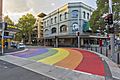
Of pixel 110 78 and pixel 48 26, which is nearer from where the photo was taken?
pixel 110 78

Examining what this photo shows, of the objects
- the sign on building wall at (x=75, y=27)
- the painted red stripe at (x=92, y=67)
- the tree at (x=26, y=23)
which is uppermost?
the tree at (x=26, y=23)

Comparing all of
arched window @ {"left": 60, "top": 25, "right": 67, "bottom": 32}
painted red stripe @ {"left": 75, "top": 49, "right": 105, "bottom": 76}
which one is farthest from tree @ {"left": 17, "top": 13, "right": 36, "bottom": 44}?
painted red stripe @ {"left": 75, "top": 49, "right": 105, "bottom": 76}

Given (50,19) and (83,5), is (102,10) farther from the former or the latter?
(50,19)

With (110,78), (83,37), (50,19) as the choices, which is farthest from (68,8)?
(110,78)

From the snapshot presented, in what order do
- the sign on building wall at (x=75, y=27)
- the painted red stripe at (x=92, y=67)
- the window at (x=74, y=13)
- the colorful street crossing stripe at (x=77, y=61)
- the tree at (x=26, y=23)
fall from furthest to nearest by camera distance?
1. the tree at (x=26, y=23)
2. the window at (x=74, y=13)
3. the sign on building wall at (x=75, y=27)
4. the colorful street crossing stripe at (x=77, y=61)
5. the painted red stripe at (x=92, y=67)

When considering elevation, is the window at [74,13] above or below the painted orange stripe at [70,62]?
above

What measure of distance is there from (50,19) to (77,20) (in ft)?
51.6

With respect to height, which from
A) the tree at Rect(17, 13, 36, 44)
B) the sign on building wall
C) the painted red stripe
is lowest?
the painted red stripe

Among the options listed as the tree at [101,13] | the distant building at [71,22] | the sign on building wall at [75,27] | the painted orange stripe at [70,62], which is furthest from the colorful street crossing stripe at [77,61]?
the distant building at [71,22]

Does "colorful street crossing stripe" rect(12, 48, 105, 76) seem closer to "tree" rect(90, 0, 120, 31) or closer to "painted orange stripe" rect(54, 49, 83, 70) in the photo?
"painted orange stripe" rect(54, 49, 83, 70)

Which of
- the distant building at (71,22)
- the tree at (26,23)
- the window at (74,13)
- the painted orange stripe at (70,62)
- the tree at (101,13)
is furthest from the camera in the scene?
the tree at (26,23)

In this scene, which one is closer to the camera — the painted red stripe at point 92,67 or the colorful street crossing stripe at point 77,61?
the painted red stripe at point 92,67

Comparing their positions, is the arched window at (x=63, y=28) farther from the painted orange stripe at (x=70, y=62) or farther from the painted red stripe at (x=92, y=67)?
the painted red stripe at (x=92, y=67)

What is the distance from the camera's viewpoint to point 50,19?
212ft
